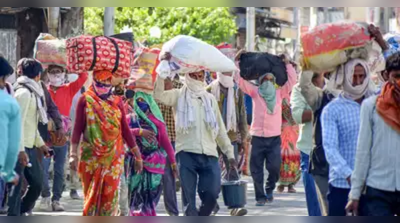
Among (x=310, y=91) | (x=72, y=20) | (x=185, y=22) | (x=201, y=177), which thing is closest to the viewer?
(x=310, y=91)

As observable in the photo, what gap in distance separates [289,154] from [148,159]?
5.36 meters

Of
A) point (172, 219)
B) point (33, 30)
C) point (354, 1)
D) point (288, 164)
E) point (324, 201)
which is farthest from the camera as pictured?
point (33, 30)

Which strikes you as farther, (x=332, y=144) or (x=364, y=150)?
(x=332, y=144)

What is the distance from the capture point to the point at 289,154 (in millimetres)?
17812

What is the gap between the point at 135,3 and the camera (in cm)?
1123

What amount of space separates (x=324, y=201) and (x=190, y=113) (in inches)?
101

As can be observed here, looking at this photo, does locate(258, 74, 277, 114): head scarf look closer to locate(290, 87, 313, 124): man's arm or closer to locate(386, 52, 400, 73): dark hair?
locate(290, 87, 313, 124): man's arm

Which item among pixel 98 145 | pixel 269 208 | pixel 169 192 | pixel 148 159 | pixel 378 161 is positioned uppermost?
pixel 378 161

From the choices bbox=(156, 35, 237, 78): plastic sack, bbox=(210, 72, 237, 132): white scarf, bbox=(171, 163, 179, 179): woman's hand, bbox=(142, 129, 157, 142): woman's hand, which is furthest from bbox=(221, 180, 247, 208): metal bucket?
bbox=(210, 72, 237, 132): white scarf

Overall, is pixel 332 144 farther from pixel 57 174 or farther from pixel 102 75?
pixel 57 174

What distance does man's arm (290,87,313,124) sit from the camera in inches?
462

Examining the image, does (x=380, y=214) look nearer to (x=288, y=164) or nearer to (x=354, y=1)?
(x=354, y=1)

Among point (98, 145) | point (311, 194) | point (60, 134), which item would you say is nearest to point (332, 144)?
point (311, 194)

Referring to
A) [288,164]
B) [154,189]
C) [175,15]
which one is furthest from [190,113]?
[175,15]
